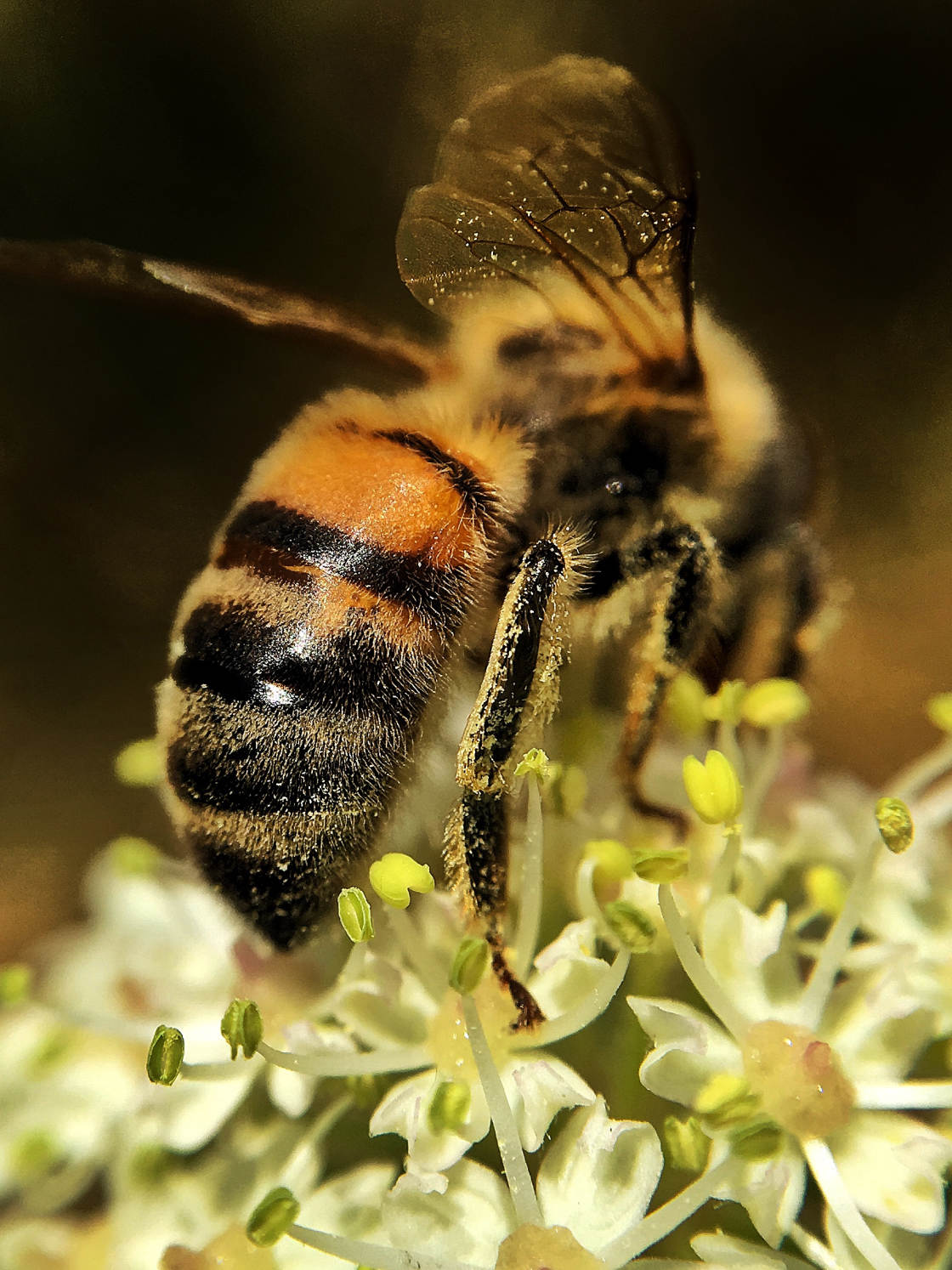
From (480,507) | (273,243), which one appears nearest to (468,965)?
(480,507)

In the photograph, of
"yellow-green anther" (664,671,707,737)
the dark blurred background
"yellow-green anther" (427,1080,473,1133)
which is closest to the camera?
"yellow-green anther" (427,1080,473,1133)

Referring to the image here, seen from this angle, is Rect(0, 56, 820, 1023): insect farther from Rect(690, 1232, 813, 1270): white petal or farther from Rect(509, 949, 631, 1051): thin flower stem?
Rect(690, 1232, 813, 1270): white petal

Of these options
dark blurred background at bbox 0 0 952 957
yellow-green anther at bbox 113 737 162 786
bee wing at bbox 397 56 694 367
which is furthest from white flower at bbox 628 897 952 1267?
dark blurred background at bbox 0 0 952 957

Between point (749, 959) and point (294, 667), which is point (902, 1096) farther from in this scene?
point (294, 667)

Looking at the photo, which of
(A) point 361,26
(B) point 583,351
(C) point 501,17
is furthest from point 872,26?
(B) point 583,351

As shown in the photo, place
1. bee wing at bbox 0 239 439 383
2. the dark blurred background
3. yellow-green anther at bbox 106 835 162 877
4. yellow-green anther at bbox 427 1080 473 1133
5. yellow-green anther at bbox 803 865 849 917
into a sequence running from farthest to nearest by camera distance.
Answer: the dark blurred background < yellow-green anther at bbox 106 835 162 877 < yellow-green anther at bbox 803 865 849 917 < bee wing at bbox 0 239 439 383 < yellow-green anther at bbox 427 1080 473 1133

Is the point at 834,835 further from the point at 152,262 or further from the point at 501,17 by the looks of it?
the point at 501,17
